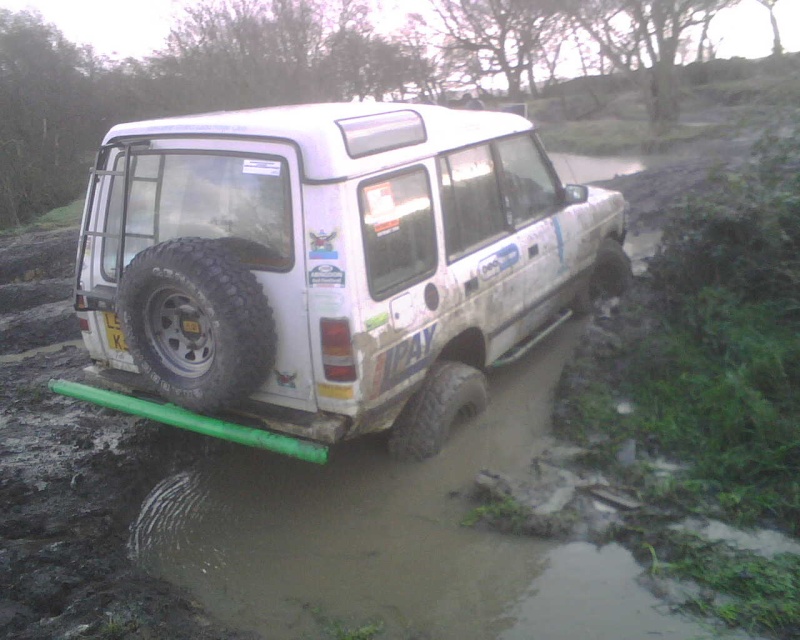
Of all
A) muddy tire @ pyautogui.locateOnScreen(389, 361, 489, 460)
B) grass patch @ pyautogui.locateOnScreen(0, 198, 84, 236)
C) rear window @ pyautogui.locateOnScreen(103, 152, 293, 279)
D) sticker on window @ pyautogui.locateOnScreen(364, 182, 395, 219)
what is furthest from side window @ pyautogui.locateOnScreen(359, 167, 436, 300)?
grass patch @ pyautogui.locateOnScreen(0, 198, 84, 236)

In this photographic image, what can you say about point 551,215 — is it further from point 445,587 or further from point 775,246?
point 445,587

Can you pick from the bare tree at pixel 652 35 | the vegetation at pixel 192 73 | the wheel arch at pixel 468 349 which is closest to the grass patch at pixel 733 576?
the wheel arch at pixel 468 349

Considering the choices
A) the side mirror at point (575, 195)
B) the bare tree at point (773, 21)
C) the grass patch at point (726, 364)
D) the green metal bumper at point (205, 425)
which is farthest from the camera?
the bare tree at point (773, 21)

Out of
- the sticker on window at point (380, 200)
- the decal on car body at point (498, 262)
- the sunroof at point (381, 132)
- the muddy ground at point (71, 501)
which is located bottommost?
the muddy ground at point (71, 501)

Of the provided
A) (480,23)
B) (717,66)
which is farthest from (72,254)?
(717,66)

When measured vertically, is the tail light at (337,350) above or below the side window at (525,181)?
below

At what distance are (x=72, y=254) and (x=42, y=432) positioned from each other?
561cm

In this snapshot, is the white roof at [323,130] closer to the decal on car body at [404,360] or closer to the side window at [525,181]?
Answer: the side window at [525,181]

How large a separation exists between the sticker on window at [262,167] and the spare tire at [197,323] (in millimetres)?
388

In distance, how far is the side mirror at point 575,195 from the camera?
217 inches

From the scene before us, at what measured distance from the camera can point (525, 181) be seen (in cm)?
512

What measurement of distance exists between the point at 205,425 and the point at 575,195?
3274 mm

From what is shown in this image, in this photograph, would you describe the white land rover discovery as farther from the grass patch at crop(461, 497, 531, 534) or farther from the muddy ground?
the muddy ground

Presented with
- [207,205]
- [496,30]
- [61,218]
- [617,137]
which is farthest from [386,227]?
[496,30]
